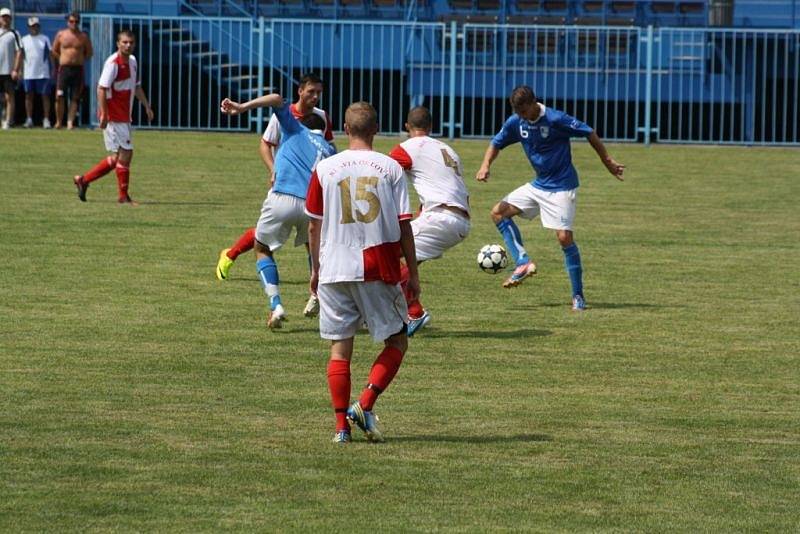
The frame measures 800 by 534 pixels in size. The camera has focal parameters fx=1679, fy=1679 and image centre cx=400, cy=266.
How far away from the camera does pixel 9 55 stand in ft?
101

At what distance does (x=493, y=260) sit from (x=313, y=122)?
2738 mm

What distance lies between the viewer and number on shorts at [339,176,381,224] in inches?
326

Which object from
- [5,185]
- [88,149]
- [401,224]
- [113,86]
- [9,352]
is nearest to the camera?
[401,224]

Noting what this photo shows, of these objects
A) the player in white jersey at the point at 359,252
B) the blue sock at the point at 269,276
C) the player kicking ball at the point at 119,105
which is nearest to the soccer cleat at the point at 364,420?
the player in white jersey at the point at 359,252

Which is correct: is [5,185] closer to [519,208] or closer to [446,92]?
[519,208]

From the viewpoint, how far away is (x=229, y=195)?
22062 millimetres

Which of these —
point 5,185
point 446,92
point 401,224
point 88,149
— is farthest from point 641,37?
Answer: point 401,224

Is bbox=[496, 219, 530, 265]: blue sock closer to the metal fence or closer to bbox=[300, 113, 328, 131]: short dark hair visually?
bbox=[300, 113, 328, 131]: short dark hair

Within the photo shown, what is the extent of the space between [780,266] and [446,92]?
16.9 metres

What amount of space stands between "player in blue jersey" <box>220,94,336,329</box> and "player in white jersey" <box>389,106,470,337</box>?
60cm

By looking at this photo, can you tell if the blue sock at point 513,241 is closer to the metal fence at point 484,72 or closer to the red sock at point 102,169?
the red sock at point 102,169

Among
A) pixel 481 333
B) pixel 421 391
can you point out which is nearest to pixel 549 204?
pixel 481 333

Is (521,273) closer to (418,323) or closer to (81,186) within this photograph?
(418,323)

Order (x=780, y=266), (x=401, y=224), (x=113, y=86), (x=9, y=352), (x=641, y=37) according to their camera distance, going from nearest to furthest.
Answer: (x=401, y=224), (x=9, y=352), (x=780, y=266), (x=113, y=86), (x=641, y=37)
